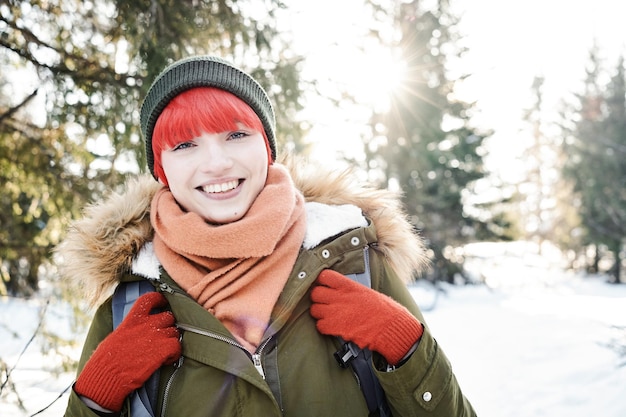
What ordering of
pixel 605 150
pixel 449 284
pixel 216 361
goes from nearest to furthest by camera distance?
pixel 216 361 < pixel 605 150 < pixel 449 284

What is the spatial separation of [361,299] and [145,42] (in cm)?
287

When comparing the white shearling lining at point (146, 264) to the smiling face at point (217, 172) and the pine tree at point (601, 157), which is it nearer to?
the smiling face at point (217, 172)

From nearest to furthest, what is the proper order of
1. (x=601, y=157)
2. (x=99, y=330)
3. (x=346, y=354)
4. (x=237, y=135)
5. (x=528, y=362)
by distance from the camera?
1. (x=346, y=354)
2. (x=99, y=330)
3. (x=237, y=135)
4. (x=528, y=362)
5. (x=601, y=157)

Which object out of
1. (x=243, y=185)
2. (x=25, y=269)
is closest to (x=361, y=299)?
(x=243, y=185)

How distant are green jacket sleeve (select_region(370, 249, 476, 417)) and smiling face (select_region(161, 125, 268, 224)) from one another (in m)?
0.83

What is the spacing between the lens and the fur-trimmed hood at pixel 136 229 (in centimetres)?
170

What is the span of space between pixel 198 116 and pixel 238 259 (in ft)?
1.95

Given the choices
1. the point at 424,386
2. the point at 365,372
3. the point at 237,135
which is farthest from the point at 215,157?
the point at 424,386

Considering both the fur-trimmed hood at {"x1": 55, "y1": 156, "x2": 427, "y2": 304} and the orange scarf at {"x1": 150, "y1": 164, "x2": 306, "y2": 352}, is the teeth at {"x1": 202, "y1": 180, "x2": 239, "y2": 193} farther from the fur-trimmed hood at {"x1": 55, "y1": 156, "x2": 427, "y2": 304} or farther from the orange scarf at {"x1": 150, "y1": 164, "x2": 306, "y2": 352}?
the fur-trimmed hood at {"x1": 55, "y1": 156, "x2": 427, "y2": 304}

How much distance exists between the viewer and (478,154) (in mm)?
12641

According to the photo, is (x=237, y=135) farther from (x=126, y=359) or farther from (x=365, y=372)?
(x=365, y=372)

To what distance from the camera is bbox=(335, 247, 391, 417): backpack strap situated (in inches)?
59.1

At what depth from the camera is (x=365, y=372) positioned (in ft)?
4.99

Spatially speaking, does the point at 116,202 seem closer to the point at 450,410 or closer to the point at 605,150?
the point at 450,410
